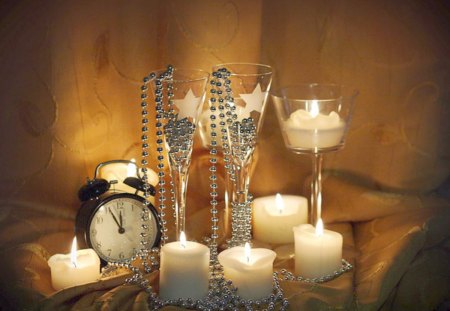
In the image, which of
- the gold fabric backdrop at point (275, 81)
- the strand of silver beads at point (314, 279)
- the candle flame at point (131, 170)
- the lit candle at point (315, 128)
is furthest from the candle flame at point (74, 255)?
the lit candle at point (315, 128)

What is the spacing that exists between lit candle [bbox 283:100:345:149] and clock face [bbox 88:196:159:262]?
34 cm

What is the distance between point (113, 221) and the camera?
1446 millimetres

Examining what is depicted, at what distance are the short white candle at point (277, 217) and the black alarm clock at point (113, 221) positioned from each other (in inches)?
10.1

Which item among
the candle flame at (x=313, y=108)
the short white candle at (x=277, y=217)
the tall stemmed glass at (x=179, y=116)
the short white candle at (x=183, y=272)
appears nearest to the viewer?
the short white candle at (x=183, y=272)

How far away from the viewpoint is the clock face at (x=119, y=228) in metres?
1.43

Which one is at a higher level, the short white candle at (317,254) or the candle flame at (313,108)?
the candle flame at (313,108)

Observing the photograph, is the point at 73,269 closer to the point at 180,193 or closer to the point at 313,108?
the point at 180,193

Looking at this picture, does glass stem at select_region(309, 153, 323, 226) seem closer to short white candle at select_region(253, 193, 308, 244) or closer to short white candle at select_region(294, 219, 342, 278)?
short white candle at select_region(253, 193, 308, 244)

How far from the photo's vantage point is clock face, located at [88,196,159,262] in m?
1.43

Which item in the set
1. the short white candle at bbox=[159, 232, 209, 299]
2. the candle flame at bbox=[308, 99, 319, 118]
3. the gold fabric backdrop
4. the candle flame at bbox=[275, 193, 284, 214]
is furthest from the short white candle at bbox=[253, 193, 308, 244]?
the short white candle at bbox=[159, 232, 209, 299]

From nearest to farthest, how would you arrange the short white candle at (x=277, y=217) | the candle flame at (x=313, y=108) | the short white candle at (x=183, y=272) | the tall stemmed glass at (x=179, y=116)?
the short white candle at (x=183, y=272) < the tall stemmed glass at (x=179, y=116) < the candle flame at (x=313, y=108) < the short white candle at (x=277, y=217)

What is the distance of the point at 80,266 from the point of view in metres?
1.33

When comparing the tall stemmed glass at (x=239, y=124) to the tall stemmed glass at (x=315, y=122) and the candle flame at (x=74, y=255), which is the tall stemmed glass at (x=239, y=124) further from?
the candle flame at (x=74, y=255)

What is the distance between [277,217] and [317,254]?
0.22 meters
